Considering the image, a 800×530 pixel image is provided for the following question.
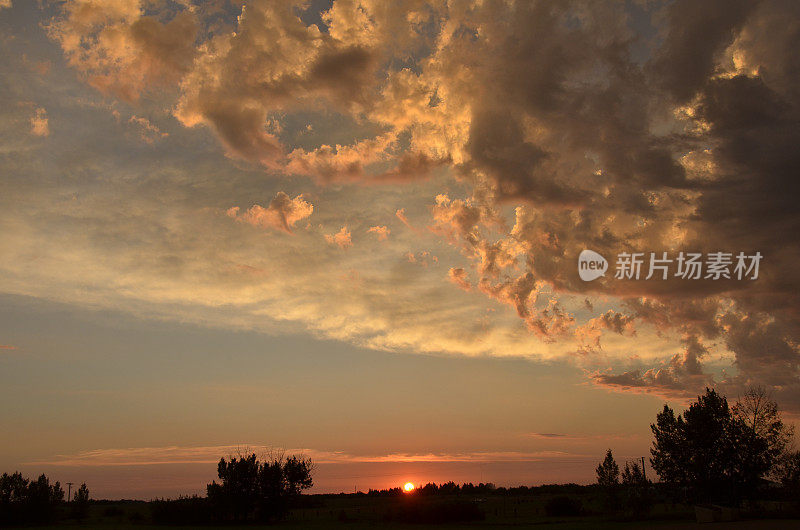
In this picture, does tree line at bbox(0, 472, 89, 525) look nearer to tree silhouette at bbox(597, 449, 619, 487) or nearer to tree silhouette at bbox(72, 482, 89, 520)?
tree silhouette at bbox(72, 482, 89, 520)

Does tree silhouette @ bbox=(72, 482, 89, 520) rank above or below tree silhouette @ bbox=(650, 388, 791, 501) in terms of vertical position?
below

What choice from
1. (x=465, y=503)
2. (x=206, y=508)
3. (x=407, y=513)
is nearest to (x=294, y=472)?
(x=206, y=508)

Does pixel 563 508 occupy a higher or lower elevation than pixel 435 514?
lower

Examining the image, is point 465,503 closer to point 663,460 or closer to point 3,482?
point 663,460

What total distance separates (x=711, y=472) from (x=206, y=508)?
219 feet

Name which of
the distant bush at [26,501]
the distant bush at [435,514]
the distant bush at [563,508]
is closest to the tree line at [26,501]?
the distant bush at [26,501]

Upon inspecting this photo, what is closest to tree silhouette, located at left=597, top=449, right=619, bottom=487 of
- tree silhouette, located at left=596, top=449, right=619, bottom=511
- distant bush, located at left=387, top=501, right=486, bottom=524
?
tree silhouette, located at left=596, top=449, right=619, bottom=511

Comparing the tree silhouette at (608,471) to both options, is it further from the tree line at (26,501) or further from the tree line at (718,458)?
the tree line at (26,501)

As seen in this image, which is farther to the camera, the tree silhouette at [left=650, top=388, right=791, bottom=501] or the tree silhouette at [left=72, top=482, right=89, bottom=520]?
the tree silhouette at [left=72, top=482, right=89, bottom=520]

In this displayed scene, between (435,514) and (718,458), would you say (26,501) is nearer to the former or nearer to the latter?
(435,514)

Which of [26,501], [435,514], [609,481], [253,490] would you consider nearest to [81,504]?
[26,501]

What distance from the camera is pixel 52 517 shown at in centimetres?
8625

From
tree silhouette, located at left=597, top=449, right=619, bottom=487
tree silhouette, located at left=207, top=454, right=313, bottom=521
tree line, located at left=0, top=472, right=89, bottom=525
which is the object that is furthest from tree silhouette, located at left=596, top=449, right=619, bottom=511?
tree line, located at left=0, top=472, right=89, bottom=525

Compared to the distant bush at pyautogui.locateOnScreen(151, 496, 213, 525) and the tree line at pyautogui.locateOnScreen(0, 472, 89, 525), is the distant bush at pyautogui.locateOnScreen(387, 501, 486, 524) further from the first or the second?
the tree line at pyautogui.locateOnScreen(0, 472, 89, 525)
